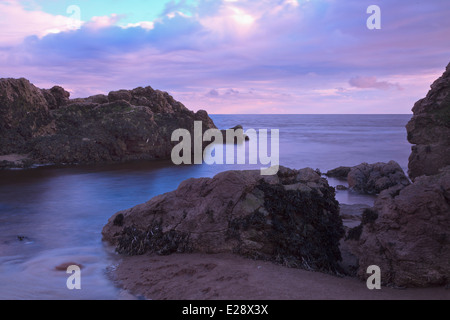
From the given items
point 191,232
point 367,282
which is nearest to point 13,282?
point 191,232

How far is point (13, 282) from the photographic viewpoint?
7.55m

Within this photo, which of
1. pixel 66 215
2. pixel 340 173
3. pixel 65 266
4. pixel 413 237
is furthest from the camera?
pixel 340 173

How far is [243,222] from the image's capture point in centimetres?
821

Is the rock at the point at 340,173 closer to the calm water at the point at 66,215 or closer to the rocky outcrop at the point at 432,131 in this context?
the calm water at the point at 66,215

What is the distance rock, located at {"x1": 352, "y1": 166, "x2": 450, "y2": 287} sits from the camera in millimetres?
6191

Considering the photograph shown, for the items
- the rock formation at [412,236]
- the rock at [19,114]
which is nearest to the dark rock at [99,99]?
the rock at [19,114]

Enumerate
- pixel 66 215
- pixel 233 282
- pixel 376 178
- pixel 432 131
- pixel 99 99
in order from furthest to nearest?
pixel 99 99 → pixel 376 178 → pixel 432 131 → pixel 66 215 → pixel 233 282

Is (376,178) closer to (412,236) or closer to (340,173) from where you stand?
(340,173)

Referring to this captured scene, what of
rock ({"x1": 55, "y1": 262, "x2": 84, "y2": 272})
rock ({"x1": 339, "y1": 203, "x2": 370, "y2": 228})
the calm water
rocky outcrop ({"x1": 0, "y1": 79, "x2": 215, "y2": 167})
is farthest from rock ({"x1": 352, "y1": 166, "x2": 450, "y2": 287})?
rocky outcrop ({"x1": 0, "y1": 79, "x2": 215, "y2": 167})

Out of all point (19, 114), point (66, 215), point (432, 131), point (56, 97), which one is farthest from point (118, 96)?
point (432, 131)

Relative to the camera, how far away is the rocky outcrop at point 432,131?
16.2 meters

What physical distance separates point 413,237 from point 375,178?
12856mm

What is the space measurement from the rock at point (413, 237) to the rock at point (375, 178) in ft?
37.0

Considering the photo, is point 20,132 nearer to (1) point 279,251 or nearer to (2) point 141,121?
(2) point 141,121
